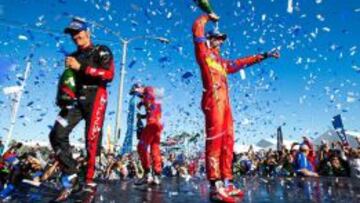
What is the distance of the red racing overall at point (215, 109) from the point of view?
5.18 metres

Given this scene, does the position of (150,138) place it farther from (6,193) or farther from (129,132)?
(129,132)

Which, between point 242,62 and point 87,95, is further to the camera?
point 242,62

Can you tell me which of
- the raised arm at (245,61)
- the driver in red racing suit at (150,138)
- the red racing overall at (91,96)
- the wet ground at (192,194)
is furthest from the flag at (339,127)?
the red racing overall at (91,96)

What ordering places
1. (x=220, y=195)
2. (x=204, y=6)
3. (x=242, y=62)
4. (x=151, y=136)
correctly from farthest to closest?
(x=151, y=136) < (x=242, y=62) < (x=204, y=6) < (x=220, y=195)

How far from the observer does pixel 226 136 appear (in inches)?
211

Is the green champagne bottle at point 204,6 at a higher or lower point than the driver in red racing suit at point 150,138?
higher

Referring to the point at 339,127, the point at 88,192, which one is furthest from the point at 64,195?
the point at 339,127

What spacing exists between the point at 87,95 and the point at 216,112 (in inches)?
65.9

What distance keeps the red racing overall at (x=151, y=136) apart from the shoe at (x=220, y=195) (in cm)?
321

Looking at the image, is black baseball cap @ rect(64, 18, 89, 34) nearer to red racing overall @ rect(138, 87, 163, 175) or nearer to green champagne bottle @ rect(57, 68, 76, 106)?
green champagne bottle @ rect(57, 68, 76, 106)

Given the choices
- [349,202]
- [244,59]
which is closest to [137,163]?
[244,59]

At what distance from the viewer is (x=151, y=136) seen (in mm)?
8117

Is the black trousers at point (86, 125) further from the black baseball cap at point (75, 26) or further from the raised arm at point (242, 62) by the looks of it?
the raised arm at point (242, 62)

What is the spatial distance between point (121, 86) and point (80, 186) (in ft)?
57.7
